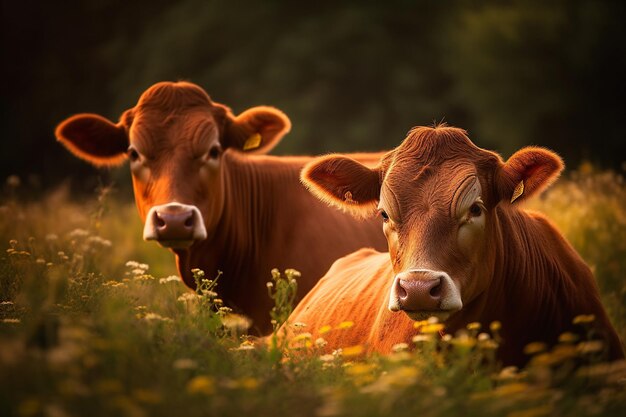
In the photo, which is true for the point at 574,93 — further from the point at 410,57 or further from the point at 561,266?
the point at 561,266

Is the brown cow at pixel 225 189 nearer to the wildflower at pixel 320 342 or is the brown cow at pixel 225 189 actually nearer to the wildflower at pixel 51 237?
the wildflower at pixel 51 237

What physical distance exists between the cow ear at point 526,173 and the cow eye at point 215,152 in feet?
9.96

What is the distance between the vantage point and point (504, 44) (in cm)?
3102

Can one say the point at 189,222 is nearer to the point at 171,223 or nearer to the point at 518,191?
the point at 171,223

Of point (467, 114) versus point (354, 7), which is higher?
point (354, 7)

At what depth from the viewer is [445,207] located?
5.24 meters

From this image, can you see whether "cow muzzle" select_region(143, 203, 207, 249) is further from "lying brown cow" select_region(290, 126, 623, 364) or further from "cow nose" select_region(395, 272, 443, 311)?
"cow nose" select_region(395, 272, 443, 311)

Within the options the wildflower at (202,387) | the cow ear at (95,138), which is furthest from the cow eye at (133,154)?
the wildflower at (202,387)

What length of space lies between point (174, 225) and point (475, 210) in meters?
2.68

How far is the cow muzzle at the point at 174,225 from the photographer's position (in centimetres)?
729

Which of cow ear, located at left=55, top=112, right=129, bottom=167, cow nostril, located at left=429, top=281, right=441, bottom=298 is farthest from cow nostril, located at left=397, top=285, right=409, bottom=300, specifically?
cow ear, located at left=55, top=112, right=129, bottom=167

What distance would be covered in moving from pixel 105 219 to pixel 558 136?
1985 cm

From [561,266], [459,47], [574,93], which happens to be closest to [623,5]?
[574,93]

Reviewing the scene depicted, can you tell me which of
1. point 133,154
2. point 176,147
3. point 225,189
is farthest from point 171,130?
point 225,189
